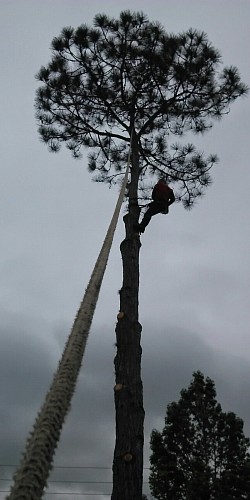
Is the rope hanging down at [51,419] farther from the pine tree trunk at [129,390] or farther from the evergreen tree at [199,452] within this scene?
the evergreen tree at [199,452]

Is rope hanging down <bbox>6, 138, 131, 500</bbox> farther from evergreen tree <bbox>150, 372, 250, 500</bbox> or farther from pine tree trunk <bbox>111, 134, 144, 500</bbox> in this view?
evergreen tree <bbox>150, 372, 250, 500</bbox>

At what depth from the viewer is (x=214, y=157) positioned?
690 cm

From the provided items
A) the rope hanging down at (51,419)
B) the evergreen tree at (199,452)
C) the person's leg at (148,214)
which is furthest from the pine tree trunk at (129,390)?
the evergreen tree at (199,452)

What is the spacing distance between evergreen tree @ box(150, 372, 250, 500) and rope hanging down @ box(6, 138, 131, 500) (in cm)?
1291

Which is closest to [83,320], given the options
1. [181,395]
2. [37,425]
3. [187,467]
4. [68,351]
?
[68,351]

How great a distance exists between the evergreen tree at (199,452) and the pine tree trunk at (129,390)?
1059 centimetres

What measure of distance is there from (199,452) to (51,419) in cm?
1425

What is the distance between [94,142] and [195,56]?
201 centimetres

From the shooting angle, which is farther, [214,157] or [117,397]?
[214,157]

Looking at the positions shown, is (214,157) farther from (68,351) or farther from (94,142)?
(68,351)

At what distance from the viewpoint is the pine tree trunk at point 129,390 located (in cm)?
310

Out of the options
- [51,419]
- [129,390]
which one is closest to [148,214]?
[129,390]

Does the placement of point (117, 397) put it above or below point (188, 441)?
below

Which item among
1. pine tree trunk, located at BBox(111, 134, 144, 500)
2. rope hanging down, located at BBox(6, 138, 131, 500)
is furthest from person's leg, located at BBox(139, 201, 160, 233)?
rope hanging down, located at BBox(6, 138, 131, 500)
